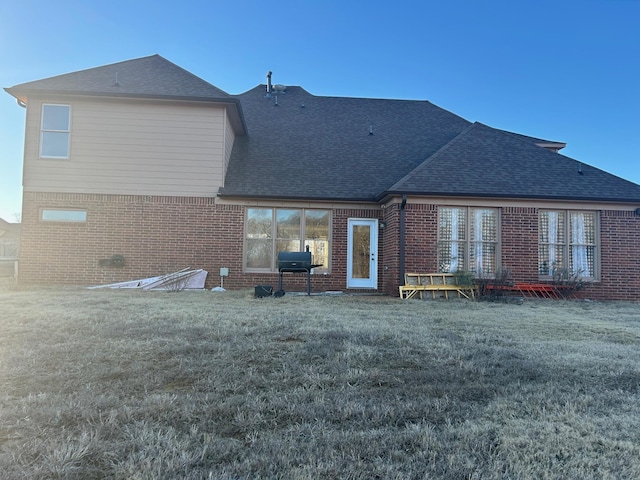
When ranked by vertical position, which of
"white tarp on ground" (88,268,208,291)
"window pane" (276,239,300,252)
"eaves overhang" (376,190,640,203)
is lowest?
"white tarp on ground" (88,268,208,291)

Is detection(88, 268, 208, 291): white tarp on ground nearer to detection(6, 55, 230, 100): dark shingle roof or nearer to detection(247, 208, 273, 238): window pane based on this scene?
detection(247, 208, 273, 238): window pane

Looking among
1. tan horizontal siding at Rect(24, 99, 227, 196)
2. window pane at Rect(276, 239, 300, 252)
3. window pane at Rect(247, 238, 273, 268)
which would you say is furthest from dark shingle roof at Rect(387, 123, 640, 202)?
tan horizontal siding at Rect(24, 99, 227, 196)

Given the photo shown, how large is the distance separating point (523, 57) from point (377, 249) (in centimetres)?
1021

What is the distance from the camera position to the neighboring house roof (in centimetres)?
1118

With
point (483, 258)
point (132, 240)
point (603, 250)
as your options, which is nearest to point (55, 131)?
point (132, 240)

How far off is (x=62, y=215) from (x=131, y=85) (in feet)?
13.0

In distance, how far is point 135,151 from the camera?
11648 millimetres

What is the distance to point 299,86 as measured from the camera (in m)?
17.1

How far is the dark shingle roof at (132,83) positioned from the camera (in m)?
11.2

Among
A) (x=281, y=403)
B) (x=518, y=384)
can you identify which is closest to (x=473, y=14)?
(x=518, y=384)

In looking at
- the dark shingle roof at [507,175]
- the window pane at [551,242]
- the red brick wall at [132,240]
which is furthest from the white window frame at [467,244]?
the red brick wall at [132,240]

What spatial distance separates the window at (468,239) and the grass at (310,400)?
17.9ft

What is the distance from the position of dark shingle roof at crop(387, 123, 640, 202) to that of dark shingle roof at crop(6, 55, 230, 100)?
585cm

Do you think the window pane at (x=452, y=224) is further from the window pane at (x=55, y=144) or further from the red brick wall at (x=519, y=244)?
the window pane at (x=55, y=144)
